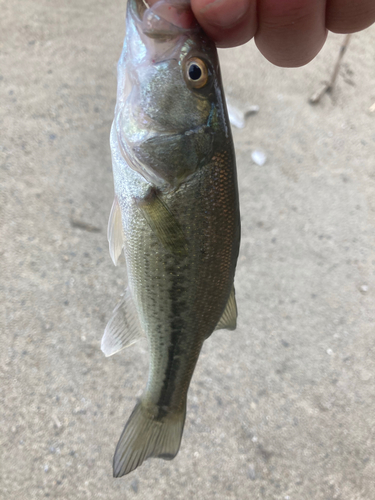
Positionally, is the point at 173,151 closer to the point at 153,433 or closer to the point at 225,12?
the point at 225,12

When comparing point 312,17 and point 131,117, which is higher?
point 312,17

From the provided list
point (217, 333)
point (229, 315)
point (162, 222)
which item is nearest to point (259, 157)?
point (217, 333)

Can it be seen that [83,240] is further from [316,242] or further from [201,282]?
[316,242]

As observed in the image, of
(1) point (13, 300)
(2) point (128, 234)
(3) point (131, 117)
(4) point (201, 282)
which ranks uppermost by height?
(3) point (131, 117)

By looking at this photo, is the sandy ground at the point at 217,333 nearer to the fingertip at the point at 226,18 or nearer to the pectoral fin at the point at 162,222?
the pectoral fin at the point at 162,222

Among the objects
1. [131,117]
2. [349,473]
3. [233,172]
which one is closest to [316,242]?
[349,473]

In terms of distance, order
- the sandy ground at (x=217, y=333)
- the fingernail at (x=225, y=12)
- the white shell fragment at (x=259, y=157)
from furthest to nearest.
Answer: the white shell fragment at (x=259, y=157) < the sandy ground at (x=217, y=333) < the fingernail at (x=225, y=12)

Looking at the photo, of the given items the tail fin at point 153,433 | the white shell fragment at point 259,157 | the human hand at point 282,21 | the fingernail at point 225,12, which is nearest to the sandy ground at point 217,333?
the white shell fragment at point 259,157
